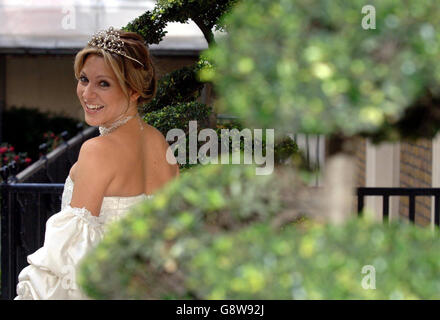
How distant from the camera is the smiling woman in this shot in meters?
2.48

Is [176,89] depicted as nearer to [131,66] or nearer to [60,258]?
[131,66]

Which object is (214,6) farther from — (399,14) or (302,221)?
(399,14)

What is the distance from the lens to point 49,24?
987cm

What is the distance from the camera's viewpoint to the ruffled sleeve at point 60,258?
2467 millimetres

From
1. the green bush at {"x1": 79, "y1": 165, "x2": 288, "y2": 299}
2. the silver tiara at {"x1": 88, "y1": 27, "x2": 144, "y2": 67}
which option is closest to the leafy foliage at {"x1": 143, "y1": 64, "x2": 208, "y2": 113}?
the silver tiara at {"x1": 88, "y1": 27, "x2": 144, "y2": 67}

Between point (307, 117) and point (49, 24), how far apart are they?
29.4ft

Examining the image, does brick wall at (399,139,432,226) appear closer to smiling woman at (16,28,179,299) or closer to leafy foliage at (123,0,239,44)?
leafy foliage at (123,0,239,44)

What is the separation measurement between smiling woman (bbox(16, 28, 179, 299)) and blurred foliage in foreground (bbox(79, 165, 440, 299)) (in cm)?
78

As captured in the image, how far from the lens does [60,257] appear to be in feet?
8.12

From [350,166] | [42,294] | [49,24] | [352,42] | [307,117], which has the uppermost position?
[49,24]

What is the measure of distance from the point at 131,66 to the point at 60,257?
2.78 feet

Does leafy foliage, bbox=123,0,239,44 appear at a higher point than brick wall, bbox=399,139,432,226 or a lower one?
higher

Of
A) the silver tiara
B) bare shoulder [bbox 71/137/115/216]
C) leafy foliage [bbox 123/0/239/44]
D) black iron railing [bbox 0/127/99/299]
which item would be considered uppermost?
leafy foliage [bbox 123/0/239/44]
